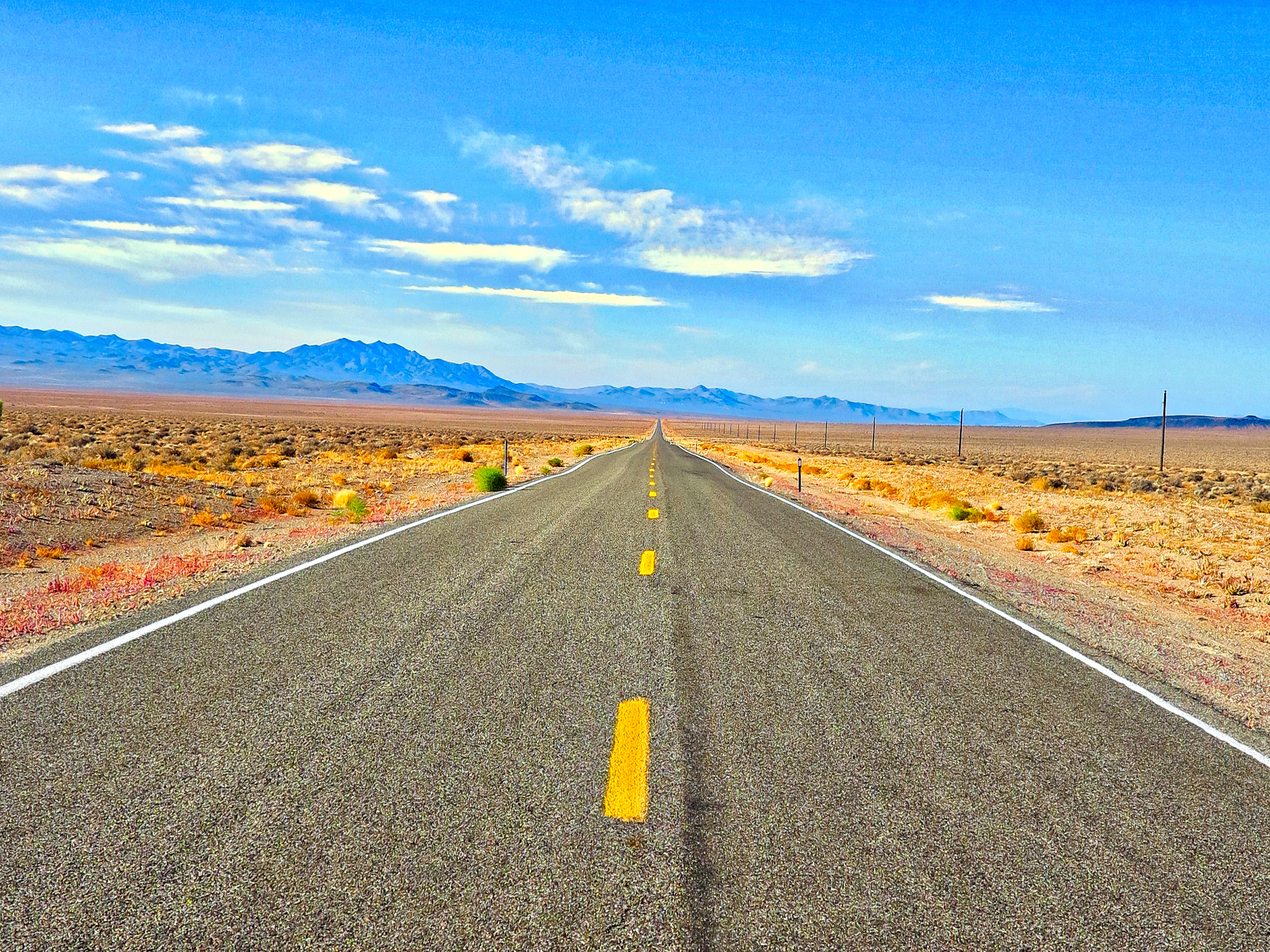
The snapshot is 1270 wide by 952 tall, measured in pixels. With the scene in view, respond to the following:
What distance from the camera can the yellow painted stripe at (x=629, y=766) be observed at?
11.3 ft

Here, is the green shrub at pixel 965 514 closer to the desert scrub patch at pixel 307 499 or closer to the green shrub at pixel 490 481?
the green shrub at pixel 490 481

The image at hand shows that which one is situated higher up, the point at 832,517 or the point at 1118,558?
the point at 832,517

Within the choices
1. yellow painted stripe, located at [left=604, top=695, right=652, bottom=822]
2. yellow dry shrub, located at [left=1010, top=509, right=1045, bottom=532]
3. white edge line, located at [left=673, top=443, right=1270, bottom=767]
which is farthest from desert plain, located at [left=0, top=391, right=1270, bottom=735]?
yellow painted stripe, located at [left=604, top=695, right=652, bottom=822]

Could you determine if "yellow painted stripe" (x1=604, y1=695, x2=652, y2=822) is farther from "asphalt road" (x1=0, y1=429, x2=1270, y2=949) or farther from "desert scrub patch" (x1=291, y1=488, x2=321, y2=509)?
"desert scrub patch" (x1=291, y1=488, x2=321, y2=509)

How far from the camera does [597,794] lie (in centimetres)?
356

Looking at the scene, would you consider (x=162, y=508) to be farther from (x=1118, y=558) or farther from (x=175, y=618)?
(x=1118, y=558)

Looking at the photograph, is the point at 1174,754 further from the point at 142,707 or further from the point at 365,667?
the point at 142,707

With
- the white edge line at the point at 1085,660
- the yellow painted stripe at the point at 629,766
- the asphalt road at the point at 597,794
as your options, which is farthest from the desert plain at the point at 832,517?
the yellow painted stripe at the point at 629,766

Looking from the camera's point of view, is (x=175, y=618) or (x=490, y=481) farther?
(x=490, y=481)

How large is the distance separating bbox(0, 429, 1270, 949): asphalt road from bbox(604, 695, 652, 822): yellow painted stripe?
5 centimetres

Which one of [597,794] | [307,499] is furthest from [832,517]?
[597,794]

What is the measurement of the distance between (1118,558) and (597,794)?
14.3 metres

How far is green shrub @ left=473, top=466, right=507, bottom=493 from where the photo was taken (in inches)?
788

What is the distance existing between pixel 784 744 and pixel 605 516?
10235 mm
